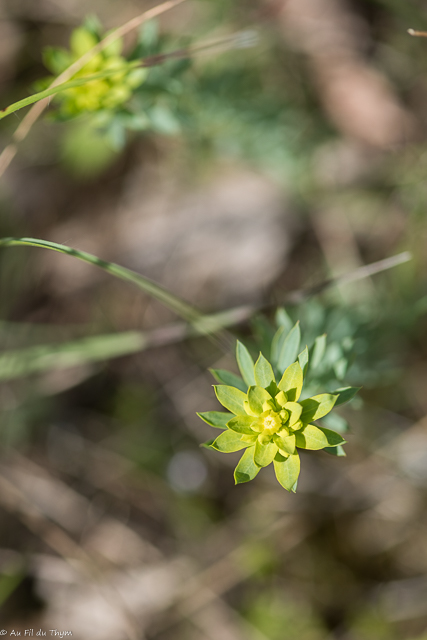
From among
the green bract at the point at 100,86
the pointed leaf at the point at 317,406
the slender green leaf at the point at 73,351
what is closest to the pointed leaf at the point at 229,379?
the pointed leaf at the point at 317,406

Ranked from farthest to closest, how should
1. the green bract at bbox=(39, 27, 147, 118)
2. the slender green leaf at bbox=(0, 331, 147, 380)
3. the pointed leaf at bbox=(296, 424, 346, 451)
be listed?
the slender green leaf at bbox=(0, 331, 147, 380), the green bract at bbox=(39, 27, 147, 118), the pointed leaf at bbox=(296, 424, 346, 451)

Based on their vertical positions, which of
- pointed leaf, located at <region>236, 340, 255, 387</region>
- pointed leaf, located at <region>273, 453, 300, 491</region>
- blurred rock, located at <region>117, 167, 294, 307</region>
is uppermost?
blurred rock, located at <region>117, 167, 294, 307</region>

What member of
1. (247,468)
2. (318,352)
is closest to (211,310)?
(318,352)

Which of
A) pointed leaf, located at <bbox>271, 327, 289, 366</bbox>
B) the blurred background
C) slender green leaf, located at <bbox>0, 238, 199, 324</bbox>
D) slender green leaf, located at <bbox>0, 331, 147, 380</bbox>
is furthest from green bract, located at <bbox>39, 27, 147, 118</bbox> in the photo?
pointed leaf, located at <bbox>271, 327, 289, 366</bbox>

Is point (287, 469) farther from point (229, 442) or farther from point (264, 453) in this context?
point (229, 442)

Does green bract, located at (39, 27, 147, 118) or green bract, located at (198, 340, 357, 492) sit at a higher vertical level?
green bract, located at (39, 27, 147, 118)

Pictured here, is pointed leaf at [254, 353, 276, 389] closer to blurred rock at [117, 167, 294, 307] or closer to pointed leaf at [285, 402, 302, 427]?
pointed leaf at [285, 402, 302, 427]

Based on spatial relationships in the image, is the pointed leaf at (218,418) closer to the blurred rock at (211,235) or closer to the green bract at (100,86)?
the green bract at (100,86)
